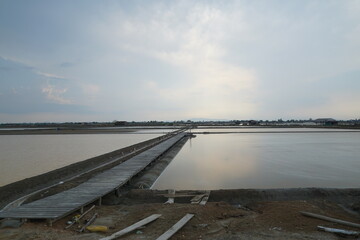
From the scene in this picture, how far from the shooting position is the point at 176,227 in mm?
5793

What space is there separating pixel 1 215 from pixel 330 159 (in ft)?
60.9

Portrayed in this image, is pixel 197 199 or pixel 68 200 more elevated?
pixel 68 200

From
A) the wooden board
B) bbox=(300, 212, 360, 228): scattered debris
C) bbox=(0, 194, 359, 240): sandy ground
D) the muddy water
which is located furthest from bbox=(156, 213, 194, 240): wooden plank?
the muddy water

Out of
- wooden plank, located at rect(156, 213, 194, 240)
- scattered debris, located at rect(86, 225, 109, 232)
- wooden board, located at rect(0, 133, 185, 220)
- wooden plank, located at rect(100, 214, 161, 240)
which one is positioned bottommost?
scattered debris, located at rect(86, 225, 109, 232)

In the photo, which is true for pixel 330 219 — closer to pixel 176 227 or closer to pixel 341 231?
pixel 341 231

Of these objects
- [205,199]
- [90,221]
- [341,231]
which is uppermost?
[341,231]

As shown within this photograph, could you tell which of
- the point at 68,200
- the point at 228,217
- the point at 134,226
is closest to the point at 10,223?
the point at 68,200

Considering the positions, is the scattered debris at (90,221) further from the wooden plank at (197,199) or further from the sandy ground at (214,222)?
the wooden plank at (197,199)

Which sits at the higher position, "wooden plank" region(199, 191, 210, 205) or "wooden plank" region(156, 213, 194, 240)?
"wooden plank" region(156, 213, 194, 240)

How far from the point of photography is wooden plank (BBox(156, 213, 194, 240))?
5317mm

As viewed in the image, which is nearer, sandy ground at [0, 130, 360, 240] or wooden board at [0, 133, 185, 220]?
sandy ground at [0, 130, 360, 240]

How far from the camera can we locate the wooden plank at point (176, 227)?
5317 millimetres

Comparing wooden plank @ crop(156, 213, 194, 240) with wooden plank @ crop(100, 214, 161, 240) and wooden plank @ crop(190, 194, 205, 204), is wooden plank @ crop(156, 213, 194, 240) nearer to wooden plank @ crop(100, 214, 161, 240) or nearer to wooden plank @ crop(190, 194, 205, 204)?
wooden plank @ crop(100, 214, 161, 240)

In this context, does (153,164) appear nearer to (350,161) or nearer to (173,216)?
(173,216)
